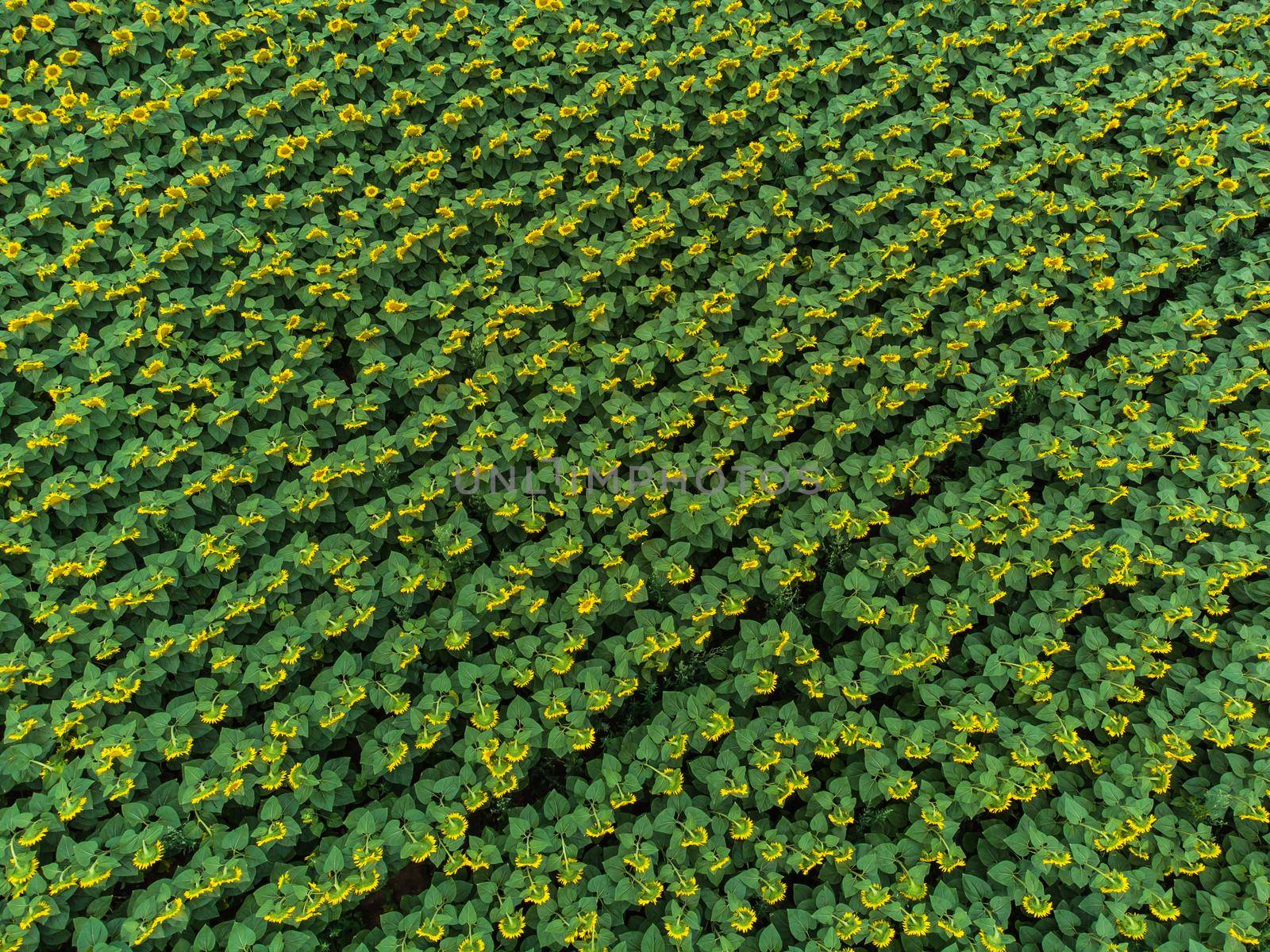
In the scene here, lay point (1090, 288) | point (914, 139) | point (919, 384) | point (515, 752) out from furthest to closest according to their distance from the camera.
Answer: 1. point (914, 139)
2. point (1090, 288)
3. point (919, 384)
4. point (515, 752)

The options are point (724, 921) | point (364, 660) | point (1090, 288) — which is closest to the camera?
point (724, 921)

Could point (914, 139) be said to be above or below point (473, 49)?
below

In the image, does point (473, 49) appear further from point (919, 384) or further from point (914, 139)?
point (919, 384)

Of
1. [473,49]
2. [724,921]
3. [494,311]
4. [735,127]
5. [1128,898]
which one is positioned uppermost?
[473,49]

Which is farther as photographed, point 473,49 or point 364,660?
point 473,49

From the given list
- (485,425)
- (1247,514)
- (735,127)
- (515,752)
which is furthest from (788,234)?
(515,752)

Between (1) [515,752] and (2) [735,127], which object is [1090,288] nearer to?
(2) [735,127]
